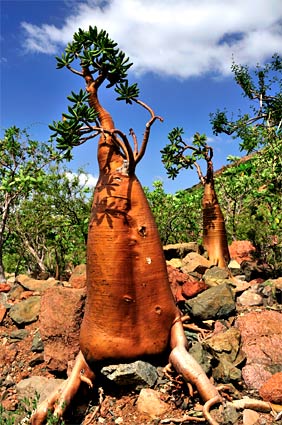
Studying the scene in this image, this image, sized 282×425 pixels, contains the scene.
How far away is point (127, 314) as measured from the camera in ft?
13.8

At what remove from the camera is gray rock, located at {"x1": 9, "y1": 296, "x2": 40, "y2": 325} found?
6332 mm

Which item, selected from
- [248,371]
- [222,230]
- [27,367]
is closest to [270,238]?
[222,230]

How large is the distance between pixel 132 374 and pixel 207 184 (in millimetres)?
5503

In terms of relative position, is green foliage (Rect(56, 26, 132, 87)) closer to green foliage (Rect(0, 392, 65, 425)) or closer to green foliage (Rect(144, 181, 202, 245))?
green foliage (Rect(0, 392, 65, 425))

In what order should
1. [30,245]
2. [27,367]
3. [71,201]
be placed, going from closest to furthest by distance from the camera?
[27,367]
[71,201]
[30,245]

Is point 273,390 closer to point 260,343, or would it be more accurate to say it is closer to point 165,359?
point 260,343

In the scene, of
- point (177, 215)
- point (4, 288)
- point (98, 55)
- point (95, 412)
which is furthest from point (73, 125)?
point (177, 215)

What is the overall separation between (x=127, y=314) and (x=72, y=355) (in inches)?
50.3

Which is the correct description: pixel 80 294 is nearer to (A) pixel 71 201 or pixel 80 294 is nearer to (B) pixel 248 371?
(B) pixel 248 371

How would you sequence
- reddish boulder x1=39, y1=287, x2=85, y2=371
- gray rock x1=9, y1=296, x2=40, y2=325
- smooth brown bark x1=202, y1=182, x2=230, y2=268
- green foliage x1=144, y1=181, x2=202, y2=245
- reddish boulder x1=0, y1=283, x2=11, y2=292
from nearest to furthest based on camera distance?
reddish boulder x1=39, y1=287, x2=85, y2=371 < gray rock x1=9, y1=296, x2=40, y2=325 < reddish boulder x1=0, y1=283, x2=11, y2=292 < smooth brown bark x1=202, y1=182, x2=230, y2=268 < green foliage x1=144, y1=181, x2=202, y2=245

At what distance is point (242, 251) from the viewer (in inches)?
363

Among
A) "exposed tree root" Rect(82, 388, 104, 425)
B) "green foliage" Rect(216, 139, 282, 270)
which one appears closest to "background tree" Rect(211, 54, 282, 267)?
"green foliage" Rect(216, 139, 282, 270)

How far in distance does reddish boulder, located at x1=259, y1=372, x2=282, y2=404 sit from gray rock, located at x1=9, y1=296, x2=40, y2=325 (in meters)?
4.14

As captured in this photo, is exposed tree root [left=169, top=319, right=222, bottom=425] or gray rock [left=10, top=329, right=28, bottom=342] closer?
exposed tree root [left=169, top=319, right=222, bottom=425]
